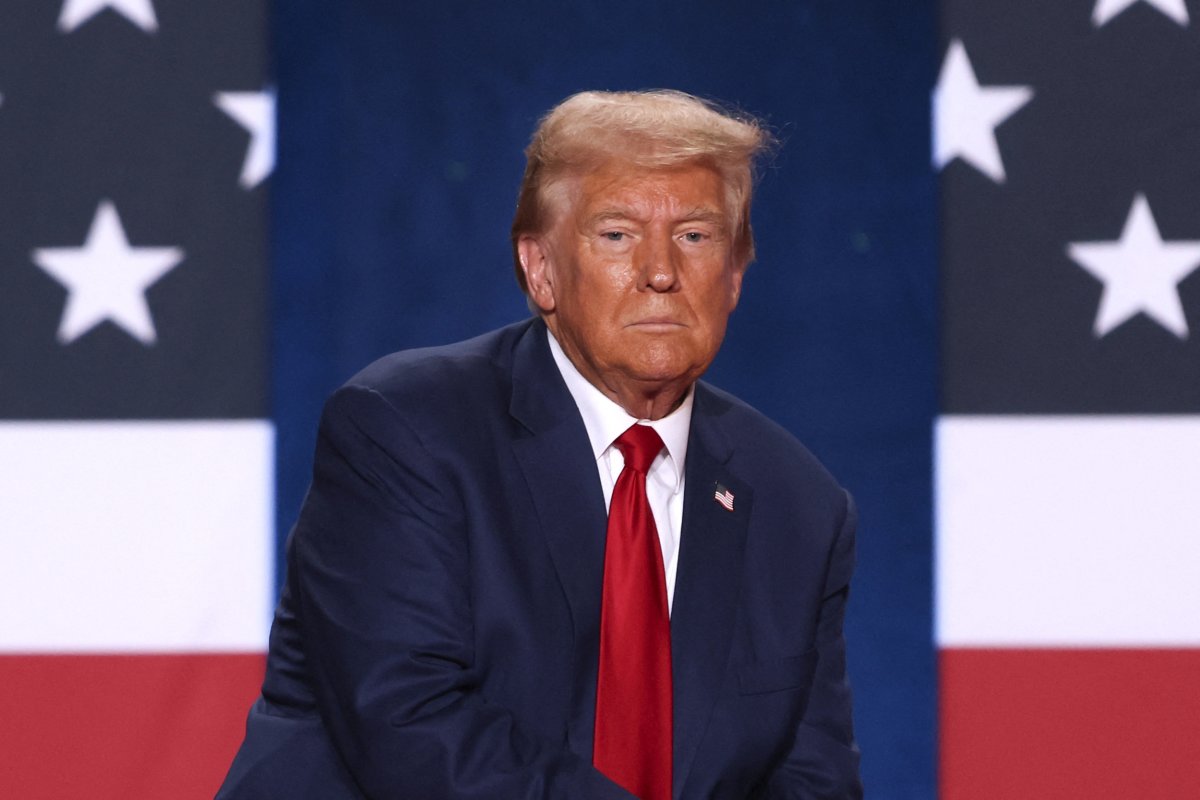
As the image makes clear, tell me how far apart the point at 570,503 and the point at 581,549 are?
5 cm

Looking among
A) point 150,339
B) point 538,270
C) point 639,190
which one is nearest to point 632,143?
point 639,190

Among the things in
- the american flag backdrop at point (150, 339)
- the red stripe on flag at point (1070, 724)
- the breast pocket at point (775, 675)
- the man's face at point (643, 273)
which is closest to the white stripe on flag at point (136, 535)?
the american flag backdrop at point (150, 339)

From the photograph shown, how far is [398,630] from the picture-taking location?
132cm

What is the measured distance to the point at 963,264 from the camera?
2.37m

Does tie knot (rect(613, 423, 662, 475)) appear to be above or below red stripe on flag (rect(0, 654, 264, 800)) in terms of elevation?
above

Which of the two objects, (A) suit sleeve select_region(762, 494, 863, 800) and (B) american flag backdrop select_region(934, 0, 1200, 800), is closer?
(A) suit sleeve select_region(762, 494, 863, 800)

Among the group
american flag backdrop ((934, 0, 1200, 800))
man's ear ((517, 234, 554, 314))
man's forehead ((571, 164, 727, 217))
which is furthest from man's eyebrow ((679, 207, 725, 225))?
american flag backdrop ((934, 0, 1200, 800))

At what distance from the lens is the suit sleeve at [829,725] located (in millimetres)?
1561

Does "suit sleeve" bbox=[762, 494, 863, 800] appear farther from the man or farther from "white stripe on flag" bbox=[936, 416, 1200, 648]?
"white stripe on flag" bbox=[936, 416, 1200, 648]

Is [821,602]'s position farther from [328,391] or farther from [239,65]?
[239,65]

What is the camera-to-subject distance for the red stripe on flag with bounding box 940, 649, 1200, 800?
2.39 m

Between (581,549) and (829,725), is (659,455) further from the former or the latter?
(829,725)

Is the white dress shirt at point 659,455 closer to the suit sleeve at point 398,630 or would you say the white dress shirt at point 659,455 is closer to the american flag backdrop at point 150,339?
the suit sleeve at point 398,630

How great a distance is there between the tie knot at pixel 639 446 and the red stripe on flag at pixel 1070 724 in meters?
1.07
